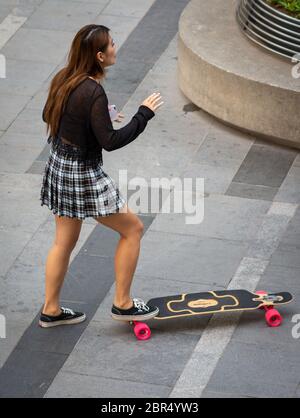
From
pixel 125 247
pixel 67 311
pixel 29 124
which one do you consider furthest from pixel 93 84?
pixel 29 124

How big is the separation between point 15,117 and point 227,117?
2.01 m

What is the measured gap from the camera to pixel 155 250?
8.86m

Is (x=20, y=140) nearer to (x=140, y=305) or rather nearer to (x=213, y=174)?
(x=213, y=174)

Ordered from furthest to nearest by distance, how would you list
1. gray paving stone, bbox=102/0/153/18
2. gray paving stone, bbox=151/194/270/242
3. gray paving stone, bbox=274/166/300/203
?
gray paving stone, bbox=102/0/153/18, gray paving stone, bbox=274/166/300/203, gray paving stone, bbox=151/194/270/242

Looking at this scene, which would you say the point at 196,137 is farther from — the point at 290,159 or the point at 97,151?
the point at 97,151

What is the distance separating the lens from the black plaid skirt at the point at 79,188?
7.41 meters

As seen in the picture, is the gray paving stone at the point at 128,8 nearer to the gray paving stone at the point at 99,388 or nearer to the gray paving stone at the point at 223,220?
the gray paving stone at the point at 223,220

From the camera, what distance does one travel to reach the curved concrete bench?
33.1 feet

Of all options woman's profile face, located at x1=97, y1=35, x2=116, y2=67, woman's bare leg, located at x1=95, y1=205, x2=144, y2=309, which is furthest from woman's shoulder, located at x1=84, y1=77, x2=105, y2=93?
woman's bare leg, located at x1=95, y1=205, x2=144, y2=309

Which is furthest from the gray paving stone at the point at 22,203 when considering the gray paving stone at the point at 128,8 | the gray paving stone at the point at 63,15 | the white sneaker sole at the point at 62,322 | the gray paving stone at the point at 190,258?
the gray paving stone at the point at 128,8

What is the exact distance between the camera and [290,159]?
10188mm

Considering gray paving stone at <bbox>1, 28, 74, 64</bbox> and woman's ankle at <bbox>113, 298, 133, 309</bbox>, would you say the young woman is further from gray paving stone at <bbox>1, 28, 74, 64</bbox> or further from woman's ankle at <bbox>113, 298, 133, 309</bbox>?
gray paving stone at <bbox>1, 28, 74, 64</bbox>

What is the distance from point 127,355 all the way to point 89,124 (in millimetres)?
1577

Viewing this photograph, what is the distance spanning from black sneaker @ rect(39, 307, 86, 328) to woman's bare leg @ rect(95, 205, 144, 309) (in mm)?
320
